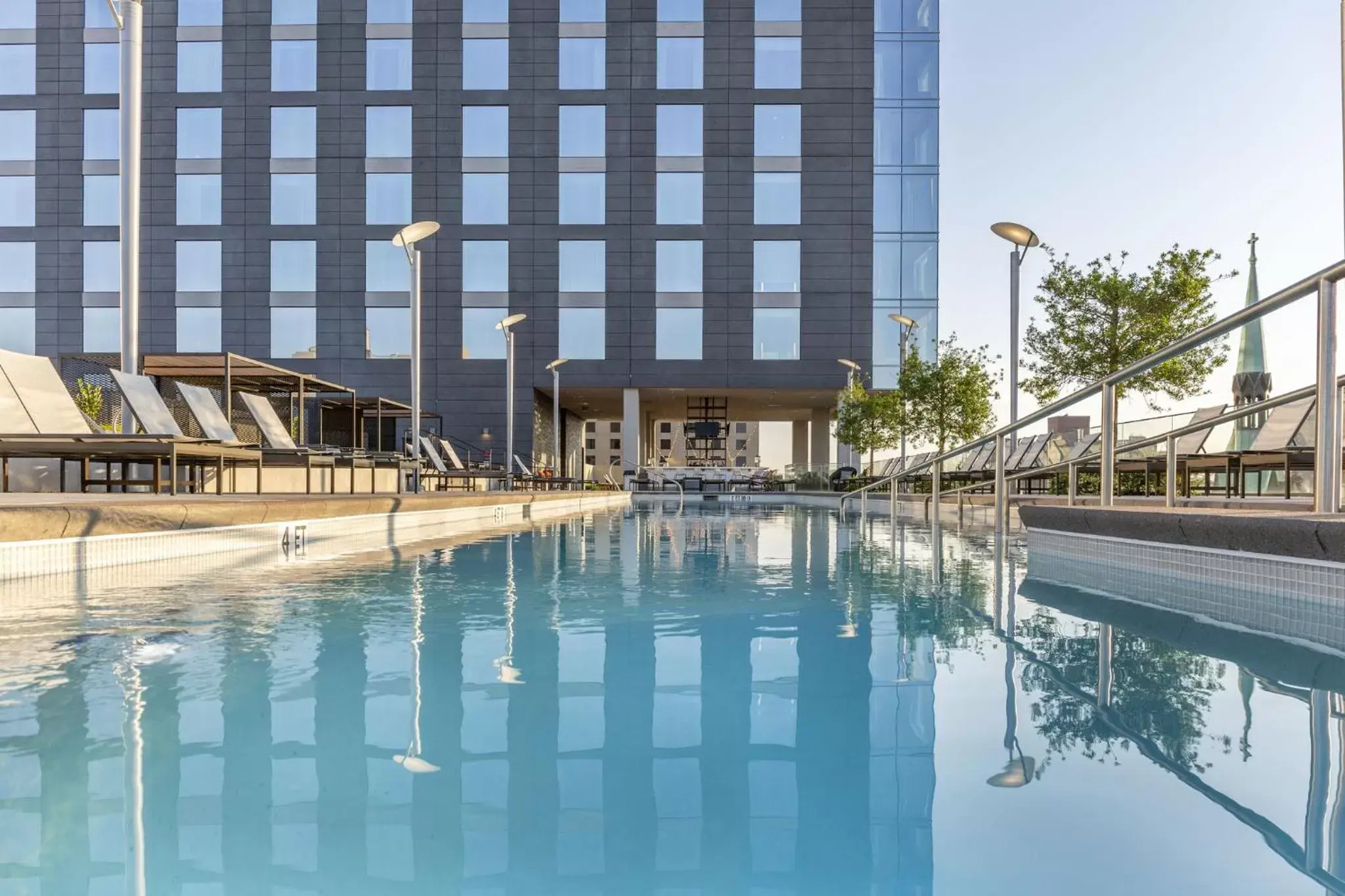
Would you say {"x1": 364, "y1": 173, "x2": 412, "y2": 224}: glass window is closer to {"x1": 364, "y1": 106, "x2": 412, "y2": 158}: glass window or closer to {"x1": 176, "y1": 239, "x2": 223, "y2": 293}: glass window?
{"x1": 364, "y1": 106, "x2": 412, "y2": 158}: glass window

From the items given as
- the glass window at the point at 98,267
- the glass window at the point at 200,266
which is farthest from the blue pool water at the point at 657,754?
the glass window at the point at 98,267

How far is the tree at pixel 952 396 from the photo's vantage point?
2195cm

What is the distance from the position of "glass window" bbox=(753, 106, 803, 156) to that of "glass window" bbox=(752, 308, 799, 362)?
17.6 ft

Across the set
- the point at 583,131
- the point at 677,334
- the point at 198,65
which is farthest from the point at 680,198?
the point at 198,65

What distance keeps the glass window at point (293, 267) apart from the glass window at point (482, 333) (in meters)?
5.24

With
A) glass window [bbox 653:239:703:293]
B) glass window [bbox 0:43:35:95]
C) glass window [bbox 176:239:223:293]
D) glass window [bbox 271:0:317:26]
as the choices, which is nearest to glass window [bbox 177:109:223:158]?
glass window [bbox 0:43:35:95]

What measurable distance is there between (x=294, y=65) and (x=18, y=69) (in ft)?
30.4

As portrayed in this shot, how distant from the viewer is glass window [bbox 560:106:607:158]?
30.6 m

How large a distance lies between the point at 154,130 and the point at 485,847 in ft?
116

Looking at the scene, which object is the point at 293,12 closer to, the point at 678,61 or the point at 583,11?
the point at 583,11

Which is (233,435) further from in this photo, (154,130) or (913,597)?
(154,130)

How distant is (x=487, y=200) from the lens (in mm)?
A: 30516

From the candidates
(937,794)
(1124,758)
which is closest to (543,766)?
(937,794)

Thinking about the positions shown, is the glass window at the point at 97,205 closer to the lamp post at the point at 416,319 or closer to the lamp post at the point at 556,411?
the lamp post at the point at 556,411
